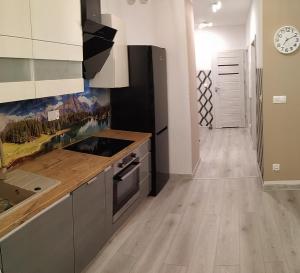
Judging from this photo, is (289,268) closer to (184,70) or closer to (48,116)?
(48,116)

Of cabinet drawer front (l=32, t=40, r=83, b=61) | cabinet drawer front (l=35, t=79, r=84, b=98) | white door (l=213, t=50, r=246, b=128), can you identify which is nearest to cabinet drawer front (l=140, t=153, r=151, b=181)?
cabinet drawer front (l=35, t=79, r=84, b=98)

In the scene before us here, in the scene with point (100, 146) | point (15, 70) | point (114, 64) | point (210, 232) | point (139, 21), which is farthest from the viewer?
point (139, 21)

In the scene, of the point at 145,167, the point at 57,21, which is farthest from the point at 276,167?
the point at 57,21

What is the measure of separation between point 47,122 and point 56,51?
0.71 m

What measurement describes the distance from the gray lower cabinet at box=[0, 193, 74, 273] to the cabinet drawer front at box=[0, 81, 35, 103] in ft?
2.13

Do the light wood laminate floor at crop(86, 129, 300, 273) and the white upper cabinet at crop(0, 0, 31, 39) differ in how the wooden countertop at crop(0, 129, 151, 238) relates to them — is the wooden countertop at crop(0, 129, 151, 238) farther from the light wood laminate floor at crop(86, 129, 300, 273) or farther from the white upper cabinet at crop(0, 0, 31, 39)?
the white upper cabinet at crop(0, 0, 31, 39)

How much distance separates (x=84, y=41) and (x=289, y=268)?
91.7 inches

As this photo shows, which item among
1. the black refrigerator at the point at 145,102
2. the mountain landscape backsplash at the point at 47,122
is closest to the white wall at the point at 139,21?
the black refrigerator at the point at 145,102

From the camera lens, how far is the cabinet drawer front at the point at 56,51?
2.06 metres

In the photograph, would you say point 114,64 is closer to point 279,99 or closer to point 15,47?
point 15,47

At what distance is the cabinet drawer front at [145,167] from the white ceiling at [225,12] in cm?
275

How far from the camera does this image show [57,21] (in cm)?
226

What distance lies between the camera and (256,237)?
9.22 feet

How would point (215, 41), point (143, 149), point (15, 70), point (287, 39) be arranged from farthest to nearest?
point (215, 41) < point (287, 39) < point (143, 149) < point (15, 70)
